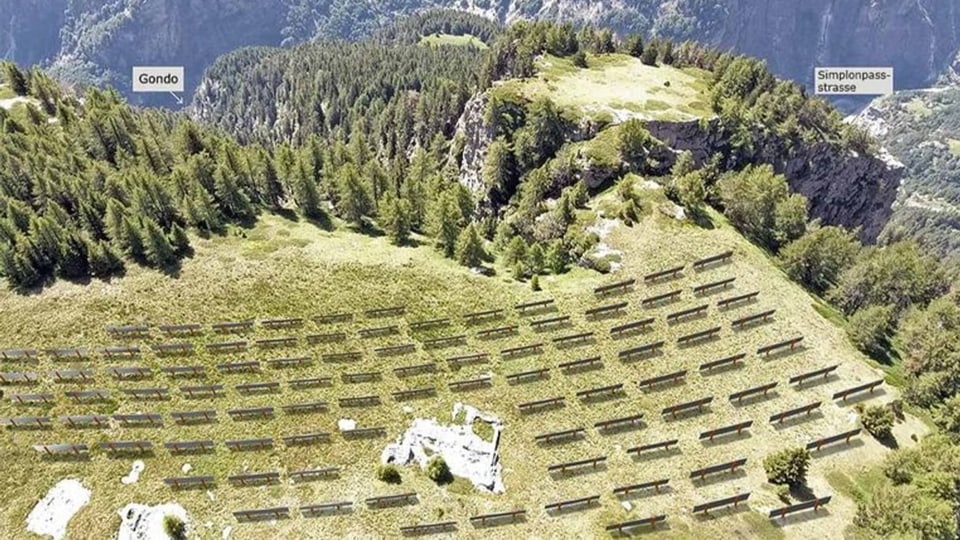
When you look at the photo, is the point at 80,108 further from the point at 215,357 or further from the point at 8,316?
the point at 215,357

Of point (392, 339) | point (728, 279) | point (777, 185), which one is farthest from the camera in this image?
point (777, 185)

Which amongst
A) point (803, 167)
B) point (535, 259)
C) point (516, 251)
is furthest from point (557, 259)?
point (803, 167)

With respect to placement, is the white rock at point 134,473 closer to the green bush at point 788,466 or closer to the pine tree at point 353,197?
the pine tree at point 353,197

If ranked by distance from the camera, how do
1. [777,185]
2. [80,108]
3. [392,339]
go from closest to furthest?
[392,339] → [777,185] → [80,108]

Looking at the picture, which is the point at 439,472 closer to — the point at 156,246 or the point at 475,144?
the point at 156,246

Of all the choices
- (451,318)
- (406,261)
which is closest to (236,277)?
(406,261)

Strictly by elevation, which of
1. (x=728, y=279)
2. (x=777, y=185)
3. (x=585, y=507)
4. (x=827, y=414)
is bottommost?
(x=585, y=507)

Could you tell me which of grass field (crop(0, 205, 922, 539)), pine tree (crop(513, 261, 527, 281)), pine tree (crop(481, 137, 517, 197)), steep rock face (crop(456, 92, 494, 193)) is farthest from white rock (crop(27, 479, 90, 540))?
steep rock face (crop(456, 92, 494, 193))
